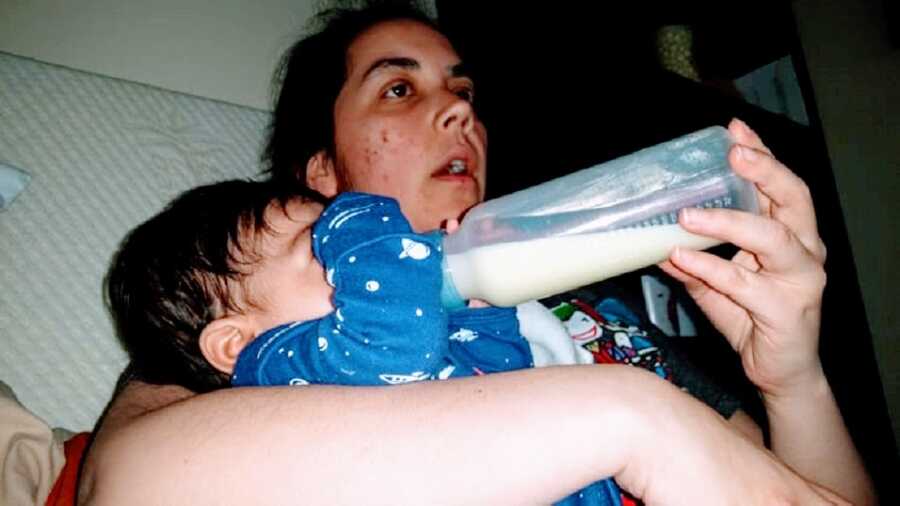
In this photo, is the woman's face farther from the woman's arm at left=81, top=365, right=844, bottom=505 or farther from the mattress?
the woman's arm at left=81, top=365, right=844, bottom=505

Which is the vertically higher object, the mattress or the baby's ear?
the mattress

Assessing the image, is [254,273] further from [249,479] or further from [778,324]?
[778,324]

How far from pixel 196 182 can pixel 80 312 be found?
1.07 ft

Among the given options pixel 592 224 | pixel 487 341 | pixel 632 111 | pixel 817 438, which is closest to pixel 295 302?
pixel 487 341

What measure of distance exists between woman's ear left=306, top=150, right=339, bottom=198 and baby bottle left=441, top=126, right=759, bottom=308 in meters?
0.47

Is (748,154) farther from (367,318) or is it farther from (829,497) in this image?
(367,318)

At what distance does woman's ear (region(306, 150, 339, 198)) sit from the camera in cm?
103

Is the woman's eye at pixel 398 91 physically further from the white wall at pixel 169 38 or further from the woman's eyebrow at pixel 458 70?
the white wall at pixel 169 38

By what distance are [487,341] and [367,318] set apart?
0.27 metres

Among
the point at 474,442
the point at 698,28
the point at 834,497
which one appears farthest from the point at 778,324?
the point at 698,28

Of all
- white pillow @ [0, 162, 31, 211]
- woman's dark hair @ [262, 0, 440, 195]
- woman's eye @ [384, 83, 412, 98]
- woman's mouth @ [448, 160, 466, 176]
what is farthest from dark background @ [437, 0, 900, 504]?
white pillow @ [0, 162, 31, 211]

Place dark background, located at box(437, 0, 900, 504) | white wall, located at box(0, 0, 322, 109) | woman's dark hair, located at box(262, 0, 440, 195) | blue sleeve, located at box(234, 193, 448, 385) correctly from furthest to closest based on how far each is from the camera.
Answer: dark background, located at box(437, 0, 900, 504), woman's dark hair, located at box(262, 0, 440, 195), white wall, located at box(0, 0, 322, 109), blue sleeve, located at box(234, 193, 448, 385)

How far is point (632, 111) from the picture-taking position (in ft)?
4.18

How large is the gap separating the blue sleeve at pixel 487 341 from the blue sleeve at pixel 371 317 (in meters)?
0.16
